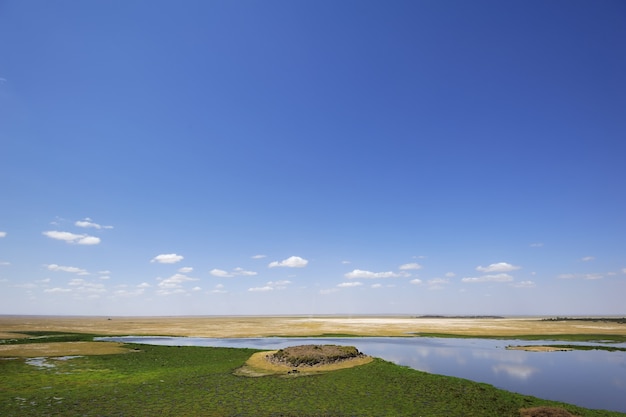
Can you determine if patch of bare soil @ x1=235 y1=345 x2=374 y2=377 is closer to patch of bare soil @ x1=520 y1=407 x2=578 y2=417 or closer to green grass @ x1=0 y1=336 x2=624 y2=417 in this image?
green grass @ x1=0 y1=336 x2=624 y2=417

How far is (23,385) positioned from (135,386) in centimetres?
879

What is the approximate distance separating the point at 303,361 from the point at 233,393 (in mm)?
11575

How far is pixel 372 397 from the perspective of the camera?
24328mm

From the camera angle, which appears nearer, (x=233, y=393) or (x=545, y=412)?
(x=545, y=412)

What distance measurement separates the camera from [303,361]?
116ft

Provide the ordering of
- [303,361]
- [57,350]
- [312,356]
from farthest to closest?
[57,350]
[312,356]
[303,361]

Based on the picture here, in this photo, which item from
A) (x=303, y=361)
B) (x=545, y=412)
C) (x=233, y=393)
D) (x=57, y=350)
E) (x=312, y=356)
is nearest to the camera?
(x=545, y=412)

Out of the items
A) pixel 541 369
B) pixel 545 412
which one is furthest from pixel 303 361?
pixel 541 369

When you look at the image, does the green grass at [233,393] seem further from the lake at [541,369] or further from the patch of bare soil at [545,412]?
the lake at [541,369]

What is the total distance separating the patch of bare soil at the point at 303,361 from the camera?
33219mm

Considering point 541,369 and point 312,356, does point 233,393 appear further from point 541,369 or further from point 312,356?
point 541,369

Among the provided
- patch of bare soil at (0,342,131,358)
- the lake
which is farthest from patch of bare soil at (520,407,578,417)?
patch of bare soil at (0,342,131,358)

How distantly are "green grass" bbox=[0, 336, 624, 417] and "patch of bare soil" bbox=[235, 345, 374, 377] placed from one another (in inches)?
70.2

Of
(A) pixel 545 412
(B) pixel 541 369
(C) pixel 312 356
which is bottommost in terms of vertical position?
(B) pixel 541 369
